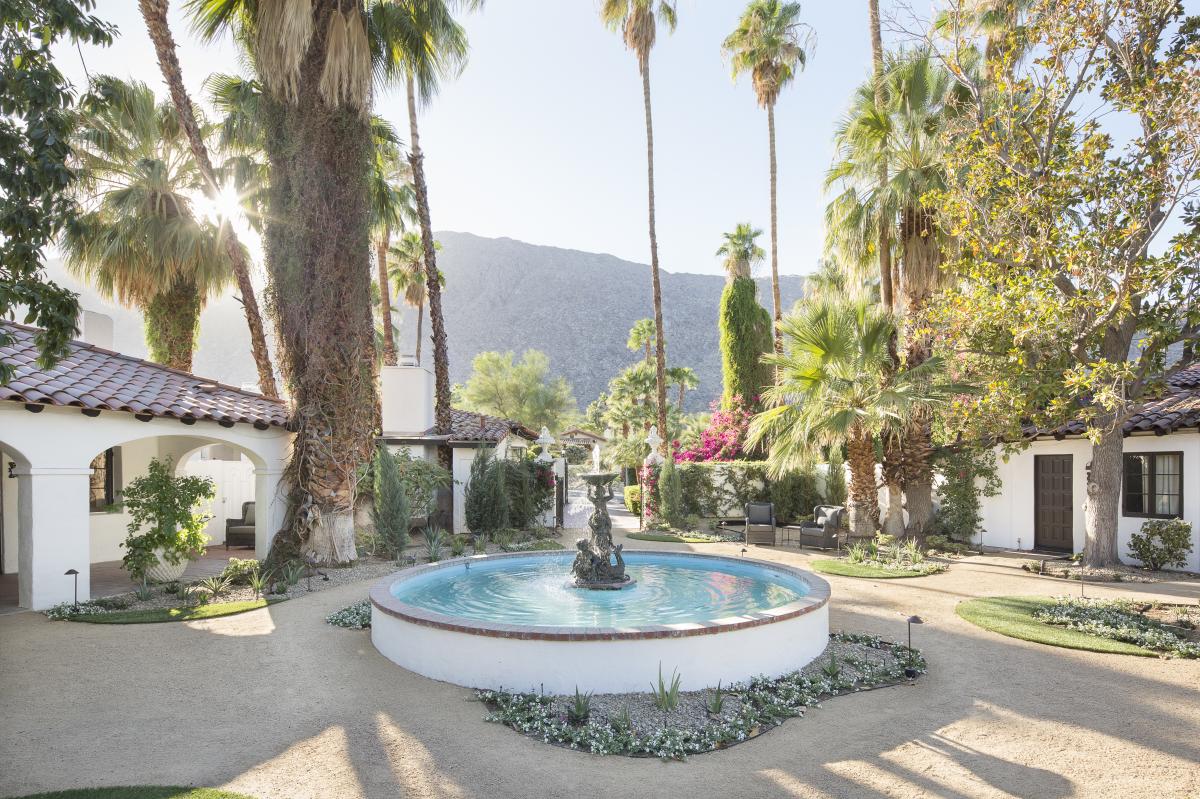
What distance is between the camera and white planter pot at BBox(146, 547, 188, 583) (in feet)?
35.9

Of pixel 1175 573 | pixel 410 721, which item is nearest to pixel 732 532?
pixel 1175 573

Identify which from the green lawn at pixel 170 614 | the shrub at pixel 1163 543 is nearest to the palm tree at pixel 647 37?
→ the shrub at pixel 1163 543

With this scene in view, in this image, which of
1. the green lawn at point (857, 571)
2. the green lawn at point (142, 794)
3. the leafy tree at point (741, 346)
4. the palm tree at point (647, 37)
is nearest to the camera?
the green lawn at point (142, 794)

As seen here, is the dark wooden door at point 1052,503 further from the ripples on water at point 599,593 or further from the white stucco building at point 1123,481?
the ripples on water at point 599,593

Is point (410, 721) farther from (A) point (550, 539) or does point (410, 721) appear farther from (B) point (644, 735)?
(A) point (550, 539)

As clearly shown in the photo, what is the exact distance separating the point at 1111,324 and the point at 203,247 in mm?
18259

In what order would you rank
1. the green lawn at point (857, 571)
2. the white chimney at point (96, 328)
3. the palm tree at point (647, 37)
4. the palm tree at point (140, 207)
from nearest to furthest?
the green lawn at point (857, 571), the white chimney at point (96, 328), the palm tree at point (140, 207), the palm tree at point (647, 37)

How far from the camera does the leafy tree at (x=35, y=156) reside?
4.61 m

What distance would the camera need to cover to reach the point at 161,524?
1071 cm

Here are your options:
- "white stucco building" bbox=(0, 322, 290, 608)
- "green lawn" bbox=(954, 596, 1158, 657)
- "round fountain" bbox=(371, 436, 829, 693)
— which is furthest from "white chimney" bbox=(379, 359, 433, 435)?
"green lawn" bbox=(954, 596, 1158, 657)

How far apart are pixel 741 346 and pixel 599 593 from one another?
18.6 meters

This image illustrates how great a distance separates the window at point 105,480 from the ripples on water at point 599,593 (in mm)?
8899

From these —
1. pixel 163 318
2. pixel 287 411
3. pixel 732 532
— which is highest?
pixel 163 318

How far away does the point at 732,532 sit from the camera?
723 inches
